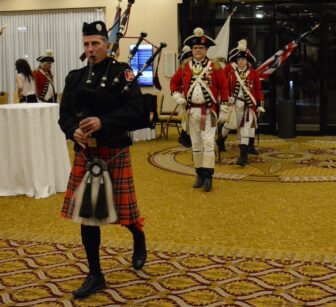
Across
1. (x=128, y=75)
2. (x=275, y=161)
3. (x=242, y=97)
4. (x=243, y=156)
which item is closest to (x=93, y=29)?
(x=128, y=75)

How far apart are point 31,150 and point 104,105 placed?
2.94 metres

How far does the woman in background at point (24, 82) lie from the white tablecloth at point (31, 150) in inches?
130

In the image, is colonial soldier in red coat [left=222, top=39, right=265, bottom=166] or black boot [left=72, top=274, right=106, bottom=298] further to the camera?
colonial soldier in red coat [left=222, top=39, right=265, bottom=166]

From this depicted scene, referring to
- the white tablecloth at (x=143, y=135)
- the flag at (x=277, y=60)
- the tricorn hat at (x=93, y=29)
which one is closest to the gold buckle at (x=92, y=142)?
the tricorn hat at (x=93, y=29)

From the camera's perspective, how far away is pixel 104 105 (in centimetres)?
325

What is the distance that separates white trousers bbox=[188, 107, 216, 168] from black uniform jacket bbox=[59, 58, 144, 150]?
2900mm

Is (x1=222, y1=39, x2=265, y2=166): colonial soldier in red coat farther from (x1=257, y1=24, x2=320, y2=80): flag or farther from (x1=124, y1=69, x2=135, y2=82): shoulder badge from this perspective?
(x1=124, y1=69, x2=135, y2=82): shoulder badge

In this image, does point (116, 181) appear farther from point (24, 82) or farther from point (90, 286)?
point (24, 82)

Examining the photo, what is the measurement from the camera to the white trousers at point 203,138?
6230 mm

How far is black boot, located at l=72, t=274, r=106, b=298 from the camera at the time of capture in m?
3.37

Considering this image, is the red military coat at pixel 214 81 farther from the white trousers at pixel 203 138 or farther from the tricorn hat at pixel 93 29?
the tricorn hat at pixel 93 29

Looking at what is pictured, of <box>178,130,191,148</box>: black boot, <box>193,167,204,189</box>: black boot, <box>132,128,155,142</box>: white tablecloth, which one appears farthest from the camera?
<box>132,128,155,142</box>: white tablecloth

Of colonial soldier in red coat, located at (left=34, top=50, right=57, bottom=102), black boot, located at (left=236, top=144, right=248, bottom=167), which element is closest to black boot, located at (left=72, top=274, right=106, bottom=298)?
black boot, located at (left=236, top=144, right=248, bottom=167)

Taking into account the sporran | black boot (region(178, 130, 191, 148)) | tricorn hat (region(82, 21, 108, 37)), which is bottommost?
black boot (region(178, 130, 191, 148))
